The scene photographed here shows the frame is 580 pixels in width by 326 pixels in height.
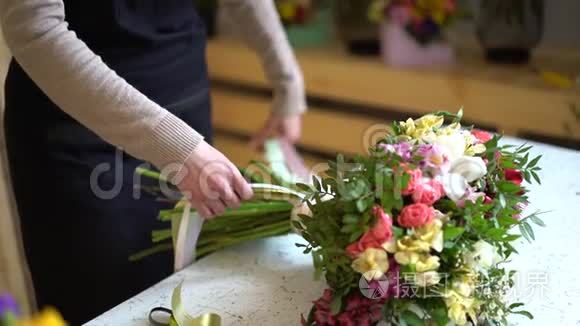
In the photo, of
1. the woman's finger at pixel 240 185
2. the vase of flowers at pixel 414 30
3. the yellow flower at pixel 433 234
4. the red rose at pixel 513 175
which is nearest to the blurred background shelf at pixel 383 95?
the vase of flowers at pixel 414 30

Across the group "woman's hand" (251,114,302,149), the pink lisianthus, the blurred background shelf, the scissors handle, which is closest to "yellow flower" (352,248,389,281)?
the pink lisianthus

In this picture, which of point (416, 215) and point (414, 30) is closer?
point (416, 215)

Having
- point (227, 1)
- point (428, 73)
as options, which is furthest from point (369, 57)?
point (227, 1)

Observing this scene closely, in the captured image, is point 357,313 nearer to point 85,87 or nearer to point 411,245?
point 411,245

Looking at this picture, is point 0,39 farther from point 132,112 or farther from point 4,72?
point 132,112

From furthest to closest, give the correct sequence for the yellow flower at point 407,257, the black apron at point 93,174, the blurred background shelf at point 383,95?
the blurred background shelf at point 383,95
the black apron at point 93,174
the yellow flower at point 407,257

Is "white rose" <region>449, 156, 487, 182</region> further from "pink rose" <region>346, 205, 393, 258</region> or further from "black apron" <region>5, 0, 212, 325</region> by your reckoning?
"black apron" <region>5, 0, 212, 325</region>

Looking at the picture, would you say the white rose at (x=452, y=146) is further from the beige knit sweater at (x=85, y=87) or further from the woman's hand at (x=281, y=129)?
the woman's hand at (x=281, y=129)

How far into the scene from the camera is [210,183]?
0.86 m

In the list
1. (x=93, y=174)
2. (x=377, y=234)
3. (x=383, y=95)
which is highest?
(x=377, y=234)

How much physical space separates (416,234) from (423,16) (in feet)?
4.15

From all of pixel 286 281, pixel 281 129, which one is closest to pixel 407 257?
pixel 286 281

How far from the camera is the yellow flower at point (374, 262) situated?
0.63m

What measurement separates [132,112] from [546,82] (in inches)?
45.1
